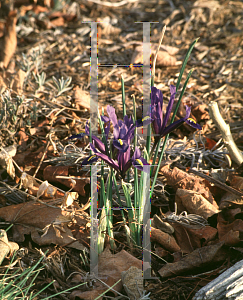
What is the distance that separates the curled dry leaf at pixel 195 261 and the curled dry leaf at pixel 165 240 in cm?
9

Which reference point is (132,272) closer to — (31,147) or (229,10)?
(31,147)

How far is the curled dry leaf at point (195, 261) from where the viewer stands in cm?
170

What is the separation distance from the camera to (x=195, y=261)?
5.64 ft

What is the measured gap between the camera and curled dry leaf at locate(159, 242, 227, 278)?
1.70m

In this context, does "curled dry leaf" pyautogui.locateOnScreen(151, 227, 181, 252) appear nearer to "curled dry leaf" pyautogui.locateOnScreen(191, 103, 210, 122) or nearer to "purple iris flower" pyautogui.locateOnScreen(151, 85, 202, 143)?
"purple iris flower" pyautogui.locateOnScreen(151, 85, 202, 143)

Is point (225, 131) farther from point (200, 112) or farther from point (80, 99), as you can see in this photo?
point (80, 99)

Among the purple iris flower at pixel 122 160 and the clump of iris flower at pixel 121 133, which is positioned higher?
the clump of iris flower at pixel 121 133

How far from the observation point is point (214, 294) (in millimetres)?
1461

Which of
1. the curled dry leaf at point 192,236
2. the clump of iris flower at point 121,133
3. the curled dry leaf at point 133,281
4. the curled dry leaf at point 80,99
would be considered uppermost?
the clump of iris flower at point 121,133

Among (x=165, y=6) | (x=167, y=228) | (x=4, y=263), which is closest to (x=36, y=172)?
(x=4, y=263)

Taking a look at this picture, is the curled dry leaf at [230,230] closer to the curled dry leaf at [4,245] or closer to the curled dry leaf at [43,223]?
the curled dry leaf at [43,223]

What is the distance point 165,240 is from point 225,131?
852 mm

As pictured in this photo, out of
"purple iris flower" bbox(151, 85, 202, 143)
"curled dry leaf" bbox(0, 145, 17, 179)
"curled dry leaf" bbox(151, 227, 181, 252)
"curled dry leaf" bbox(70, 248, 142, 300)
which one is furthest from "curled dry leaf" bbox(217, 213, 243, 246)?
"curled dry leaf" bbox(0, 145, 17, 179)

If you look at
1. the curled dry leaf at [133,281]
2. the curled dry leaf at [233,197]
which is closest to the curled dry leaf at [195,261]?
the curled dry leaf at [133,281]
